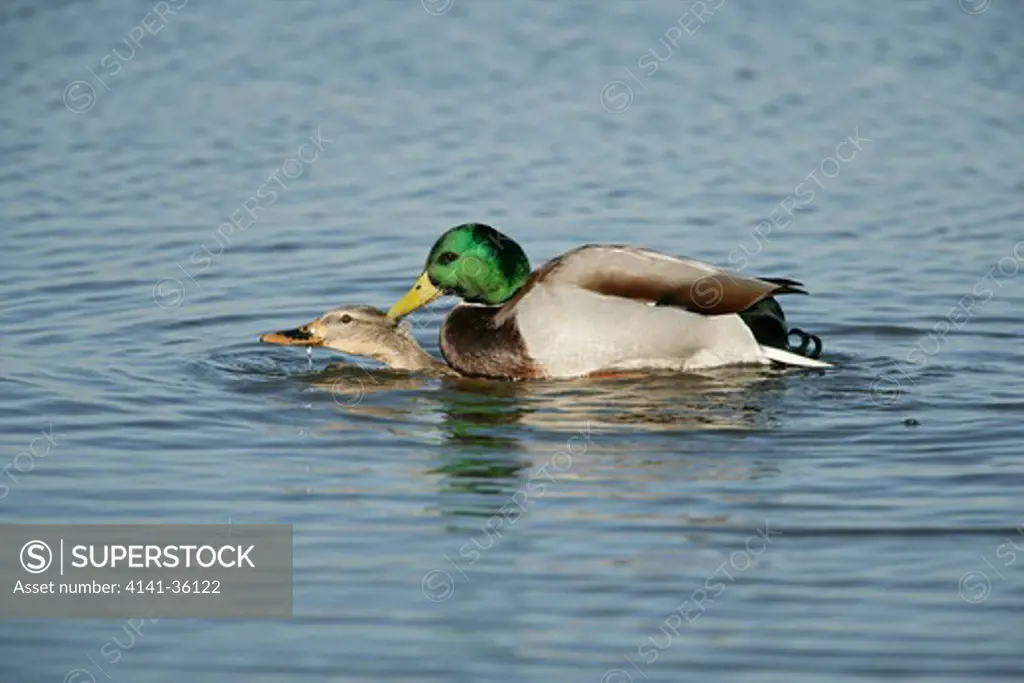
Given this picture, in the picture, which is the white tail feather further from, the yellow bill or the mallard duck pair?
the yellow bill

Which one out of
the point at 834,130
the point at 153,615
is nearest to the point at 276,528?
the point at 153,615

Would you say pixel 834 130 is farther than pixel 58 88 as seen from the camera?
No

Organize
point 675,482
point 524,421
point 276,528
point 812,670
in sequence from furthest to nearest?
point 524,421, point 675,482, point 276,528, point 812,670

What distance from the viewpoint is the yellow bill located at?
10945 mm

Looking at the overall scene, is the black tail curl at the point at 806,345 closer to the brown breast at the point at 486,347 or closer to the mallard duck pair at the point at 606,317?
the mallard duck pair at the point at 606,317

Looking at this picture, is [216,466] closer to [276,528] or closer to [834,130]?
[276,528]

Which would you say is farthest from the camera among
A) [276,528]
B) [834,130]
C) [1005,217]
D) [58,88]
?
[58,88]

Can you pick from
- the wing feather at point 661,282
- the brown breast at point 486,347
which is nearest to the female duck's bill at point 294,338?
the brown breast at point 486,347

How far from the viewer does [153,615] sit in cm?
694

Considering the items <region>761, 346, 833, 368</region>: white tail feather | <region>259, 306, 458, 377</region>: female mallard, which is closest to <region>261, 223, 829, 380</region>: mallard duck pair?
<region>761, 346, 833, 368</region>: white tail feather

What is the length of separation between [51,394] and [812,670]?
5.01 metres

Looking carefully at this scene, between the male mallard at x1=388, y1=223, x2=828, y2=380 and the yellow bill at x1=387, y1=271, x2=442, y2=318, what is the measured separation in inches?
14.7

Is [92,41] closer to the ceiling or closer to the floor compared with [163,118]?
closer to the ceiling

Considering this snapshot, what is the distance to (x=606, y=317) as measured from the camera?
1052 centimetres
